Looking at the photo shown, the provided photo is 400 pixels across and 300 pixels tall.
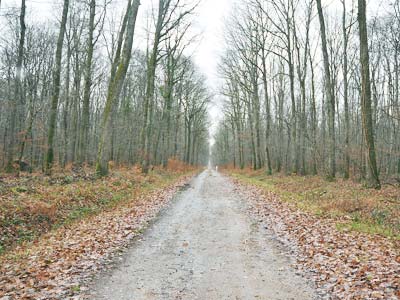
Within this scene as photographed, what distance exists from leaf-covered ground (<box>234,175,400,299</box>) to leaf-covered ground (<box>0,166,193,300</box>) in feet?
13.4

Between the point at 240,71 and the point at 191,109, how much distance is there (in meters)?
14.5

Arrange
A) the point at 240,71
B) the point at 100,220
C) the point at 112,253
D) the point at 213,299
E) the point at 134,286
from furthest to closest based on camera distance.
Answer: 1. the point at 240,71
2. the point at 100,220
3. the point at 112,253
4. the point at 134,286
5. the point at 213,299

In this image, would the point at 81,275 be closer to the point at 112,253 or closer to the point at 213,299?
the point at 112,253

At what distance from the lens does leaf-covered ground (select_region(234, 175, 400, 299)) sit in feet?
17.3

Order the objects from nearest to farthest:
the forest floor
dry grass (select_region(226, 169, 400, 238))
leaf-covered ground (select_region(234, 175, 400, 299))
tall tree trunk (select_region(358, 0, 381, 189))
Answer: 1. leaf-covered ground (select_region(234, 175, 400, 299))
2. the forest floor
3. dry grass (select_region(226, 169, 400, 238))
4. tall tree trunk (select_region(358, 0, 381, 189))

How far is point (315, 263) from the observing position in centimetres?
656

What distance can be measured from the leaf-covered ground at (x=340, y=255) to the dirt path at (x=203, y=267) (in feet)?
1.47

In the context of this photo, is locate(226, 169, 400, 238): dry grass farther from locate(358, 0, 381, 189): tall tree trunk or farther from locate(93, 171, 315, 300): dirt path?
locate(93, 171, 315, 300): dirt path

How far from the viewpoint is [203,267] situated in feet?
21.1

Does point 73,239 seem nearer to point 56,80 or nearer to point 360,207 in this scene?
point 360,207

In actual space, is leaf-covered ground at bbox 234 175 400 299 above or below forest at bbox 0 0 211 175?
below

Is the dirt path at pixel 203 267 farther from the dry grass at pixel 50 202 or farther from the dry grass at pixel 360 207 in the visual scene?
the dry grass at pixel 50 202

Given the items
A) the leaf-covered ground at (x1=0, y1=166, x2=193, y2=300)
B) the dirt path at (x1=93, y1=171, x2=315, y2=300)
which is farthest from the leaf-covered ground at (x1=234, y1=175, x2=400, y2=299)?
the leaf-covered ground at (x1=0, y1=166, x2=193, y2=300)

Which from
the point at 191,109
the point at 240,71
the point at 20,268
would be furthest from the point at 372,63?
the point at 20,268
